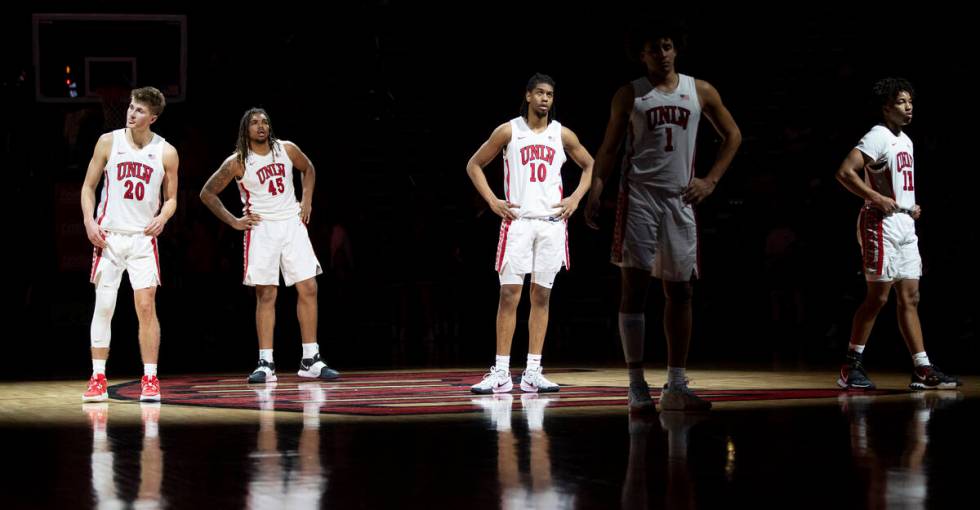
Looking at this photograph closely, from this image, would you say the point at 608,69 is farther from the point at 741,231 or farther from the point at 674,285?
the point at 674,285

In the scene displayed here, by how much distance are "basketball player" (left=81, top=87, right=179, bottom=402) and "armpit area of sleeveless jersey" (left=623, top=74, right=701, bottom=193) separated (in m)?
2.54

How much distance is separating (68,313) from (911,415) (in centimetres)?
1251

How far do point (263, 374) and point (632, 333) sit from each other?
10.0ft

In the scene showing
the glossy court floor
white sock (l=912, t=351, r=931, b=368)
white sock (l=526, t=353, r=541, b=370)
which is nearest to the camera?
the glossy court floor

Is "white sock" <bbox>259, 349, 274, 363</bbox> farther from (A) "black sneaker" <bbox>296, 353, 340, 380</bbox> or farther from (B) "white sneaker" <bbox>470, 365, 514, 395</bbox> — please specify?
(B) "white sneaker" <bbox>470, 365, 514, 395</bbox>

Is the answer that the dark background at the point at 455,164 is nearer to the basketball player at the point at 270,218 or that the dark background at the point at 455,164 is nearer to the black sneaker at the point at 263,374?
the basketball player at the point at 270,218

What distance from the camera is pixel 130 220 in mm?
6586

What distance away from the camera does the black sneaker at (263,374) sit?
763 cm

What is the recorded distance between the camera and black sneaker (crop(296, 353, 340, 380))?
7895 mm

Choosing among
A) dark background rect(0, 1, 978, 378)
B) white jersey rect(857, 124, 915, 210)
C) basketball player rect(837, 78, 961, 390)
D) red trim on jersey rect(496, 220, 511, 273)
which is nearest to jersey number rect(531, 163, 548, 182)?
red trim on jersey rect(496, 220, 511, 273)

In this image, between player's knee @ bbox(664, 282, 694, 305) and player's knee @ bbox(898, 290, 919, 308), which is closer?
player's knee @ bbox(664, 282, 694, 305)

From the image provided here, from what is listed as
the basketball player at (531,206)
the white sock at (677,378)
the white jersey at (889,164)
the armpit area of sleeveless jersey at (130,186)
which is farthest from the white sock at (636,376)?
the armpit area of sleeveless jersey at (130,186)

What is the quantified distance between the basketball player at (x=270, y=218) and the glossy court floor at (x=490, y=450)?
1730mm

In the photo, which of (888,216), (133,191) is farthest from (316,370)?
(888,216)
